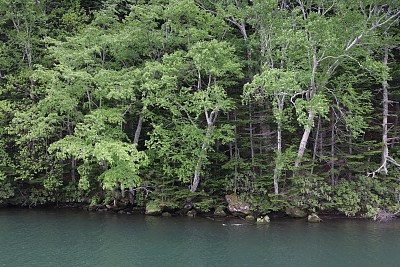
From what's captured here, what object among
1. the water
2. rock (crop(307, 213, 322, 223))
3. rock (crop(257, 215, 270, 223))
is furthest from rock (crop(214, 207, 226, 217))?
rock (crop(307, 213, 322, 223))

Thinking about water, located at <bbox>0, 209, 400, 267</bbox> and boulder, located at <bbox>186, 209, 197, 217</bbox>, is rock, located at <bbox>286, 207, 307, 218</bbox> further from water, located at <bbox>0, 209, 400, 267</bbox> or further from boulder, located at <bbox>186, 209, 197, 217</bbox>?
boulder, located at <bbox>186, 209, 197, 217</bbox>

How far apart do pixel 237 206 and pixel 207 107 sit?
17.7ft

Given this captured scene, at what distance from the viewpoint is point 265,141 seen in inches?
738

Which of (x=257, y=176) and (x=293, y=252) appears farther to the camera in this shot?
(x=257, y=176)

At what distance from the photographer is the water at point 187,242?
11.2 metres

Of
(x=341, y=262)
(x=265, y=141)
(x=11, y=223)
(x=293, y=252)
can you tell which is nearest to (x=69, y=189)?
(x=11, y=223)

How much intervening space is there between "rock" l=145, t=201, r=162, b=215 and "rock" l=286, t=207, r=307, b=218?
22.2ft

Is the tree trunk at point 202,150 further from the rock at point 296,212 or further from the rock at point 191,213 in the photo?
the rock at point 296,212

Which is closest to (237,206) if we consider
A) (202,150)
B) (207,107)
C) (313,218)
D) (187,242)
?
(202,150)

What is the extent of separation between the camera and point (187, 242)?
13.2m

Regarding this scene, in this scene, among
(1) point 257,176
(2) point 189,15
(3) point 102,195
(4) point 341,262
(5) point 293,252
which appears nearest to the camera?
(4) point 341,262

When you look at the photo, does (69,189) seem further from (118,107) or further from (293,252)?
(293,252)

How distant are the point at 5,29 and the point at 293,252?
66.4ft

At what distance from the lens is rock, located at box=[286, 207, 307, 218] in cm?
1664
